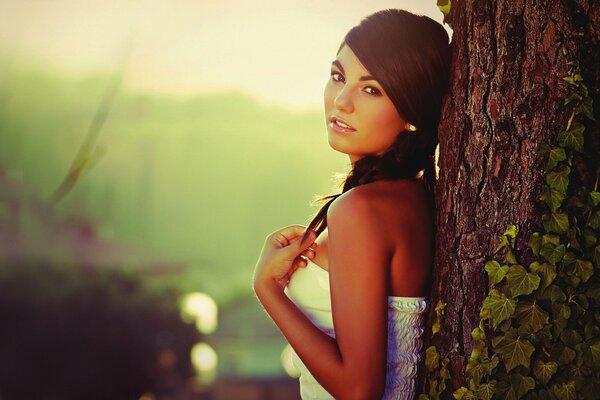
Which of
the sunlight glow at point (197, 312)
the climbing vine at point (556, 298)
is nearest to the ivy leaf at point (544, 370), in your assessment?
the climbing vine at point (556, 298)

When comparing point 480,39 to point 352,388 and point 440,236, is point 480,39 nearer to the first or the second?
point 440,236

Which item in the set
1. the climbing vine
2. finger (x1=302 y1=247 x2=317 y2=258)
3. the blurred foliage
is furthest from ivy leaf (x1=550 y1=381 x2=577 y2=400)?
the blurred foliage

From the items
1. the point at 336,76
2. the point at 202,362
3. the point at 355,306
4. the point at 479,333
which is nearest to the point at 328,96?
the point at 336,76

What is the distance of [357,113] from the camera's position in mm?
3223

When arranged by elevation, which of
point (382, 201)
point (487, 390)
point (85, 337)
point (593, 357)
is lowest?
point (85, 337)

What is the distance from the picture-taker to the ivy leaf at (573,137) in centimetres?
274

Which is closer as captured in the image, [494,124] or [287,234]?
[494,124]

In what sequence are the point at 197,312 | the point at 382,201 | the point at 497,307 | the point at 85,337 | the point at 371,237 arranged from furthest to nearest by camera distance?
1. the point at 197,312
2. the point at 85,337
3. the point at 382,201
4. the point at 371,237
5. the point at 497,307

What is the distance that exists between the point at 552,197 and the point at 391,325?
2.49 feet

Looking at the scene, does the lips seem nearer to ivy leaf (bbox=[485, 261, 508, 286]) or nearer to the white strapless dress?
the white strapless dress

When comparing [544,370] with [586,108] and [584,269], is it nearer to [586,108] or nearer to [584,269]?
[584,269]

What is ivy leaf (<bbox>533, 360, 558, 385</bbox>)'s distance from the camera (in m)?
2.69

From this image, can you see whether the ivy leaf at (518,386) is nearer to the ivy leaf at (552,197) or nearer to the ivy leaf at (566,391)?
the ivy leaf at (566,391)

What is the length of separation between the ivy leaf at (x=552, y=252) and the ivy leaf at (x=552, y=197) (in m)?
0.13
